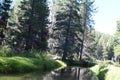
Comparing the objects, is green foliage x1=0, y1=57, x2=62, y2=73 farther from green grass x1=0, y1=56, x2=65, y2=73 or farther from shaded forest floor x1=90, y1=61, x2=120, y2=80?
shaded forest floor x1=90, y1=61, x2=120, y2=80

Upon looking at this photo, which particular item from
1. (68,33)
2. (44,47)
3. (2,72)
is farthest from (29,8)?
(2,72)

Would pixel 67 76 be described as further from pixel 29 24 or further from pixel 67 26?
pixel 67 26

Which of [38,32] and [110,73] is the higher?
[38,32]

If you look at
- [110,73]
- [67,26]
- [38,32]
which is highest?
[67,26]

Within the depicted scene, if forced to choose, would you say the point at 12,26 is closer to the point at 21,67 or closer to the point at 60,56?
the point at 60,56

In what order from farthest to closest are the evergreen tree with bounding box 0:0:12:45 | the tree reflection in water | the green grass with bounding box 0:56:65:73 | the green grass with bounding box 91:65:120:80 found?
the evergreen tree with bounding box 0:0:12:45 → the tree reflection in water → the green grass with bounding box 0:56:65:73 → the green grass with bounding box 91:65:120:80

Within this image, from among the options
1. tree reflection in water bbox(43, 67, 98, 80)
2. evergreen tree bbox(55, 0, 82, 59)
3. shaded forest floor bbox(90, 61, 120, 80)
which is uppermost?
evergreen tree bbox(55, 0, 82, 59)

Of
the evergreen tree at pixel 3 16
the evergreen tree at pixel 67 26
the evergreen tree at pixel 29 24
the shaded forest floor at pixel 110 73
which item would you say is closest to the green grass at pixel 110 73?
the shaded forest floor at pixel 110 73

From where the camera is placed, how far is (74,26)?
52219mm

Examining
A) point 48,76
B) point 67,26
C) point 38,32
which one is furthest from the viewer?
point 67,26

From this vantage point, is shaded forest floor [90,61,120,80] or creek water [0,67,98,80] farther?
shaded forest floor [90,61,120,80]

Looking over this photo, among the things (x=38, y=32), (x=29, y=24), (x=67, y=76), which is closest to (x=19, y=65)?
(x=67, y=76)

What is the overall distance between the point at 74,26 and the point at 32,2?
1229cm

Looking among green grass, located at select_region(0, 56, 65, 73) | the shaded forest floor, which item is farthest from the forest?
the shaded forest floor
